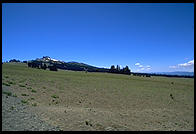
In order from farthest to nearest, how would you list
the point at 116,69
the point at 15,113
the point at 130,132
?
the point at 116,69, the point at 15,113, the point at 130,132

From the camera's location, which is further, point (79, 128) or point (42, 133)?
point (79, 128)

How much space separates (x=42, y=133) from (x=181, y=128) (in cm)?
924

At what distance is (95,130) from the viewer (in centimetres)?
945

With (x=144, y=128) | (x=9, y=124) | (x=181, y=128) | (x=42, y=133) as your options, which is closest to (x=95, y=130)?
(x=42, y=133)

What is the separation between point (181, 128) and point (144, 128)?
9.84 feet

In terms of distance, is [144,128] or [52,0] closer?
[52,0]

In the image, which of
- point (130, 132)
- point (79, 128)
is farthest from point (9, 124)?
point (130, 132)

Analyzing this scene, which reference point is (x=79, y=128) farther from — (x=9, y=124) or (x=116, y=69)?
(x=116, y=69)

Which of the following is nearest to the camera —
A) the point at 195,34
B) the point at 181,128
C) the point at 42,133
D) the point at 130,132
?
the point at 42,133

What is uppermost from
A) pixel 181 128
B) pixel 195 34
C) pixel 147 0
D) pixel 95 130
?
pixel 147 0

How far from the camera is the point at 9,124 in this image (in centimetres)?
895

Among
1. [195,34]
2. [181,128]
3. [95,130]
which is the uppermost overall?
[195,34]

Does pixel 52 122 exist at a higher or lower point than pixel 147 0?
lower

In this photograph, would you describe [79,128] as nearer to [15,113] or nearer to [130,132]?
[130,132]
